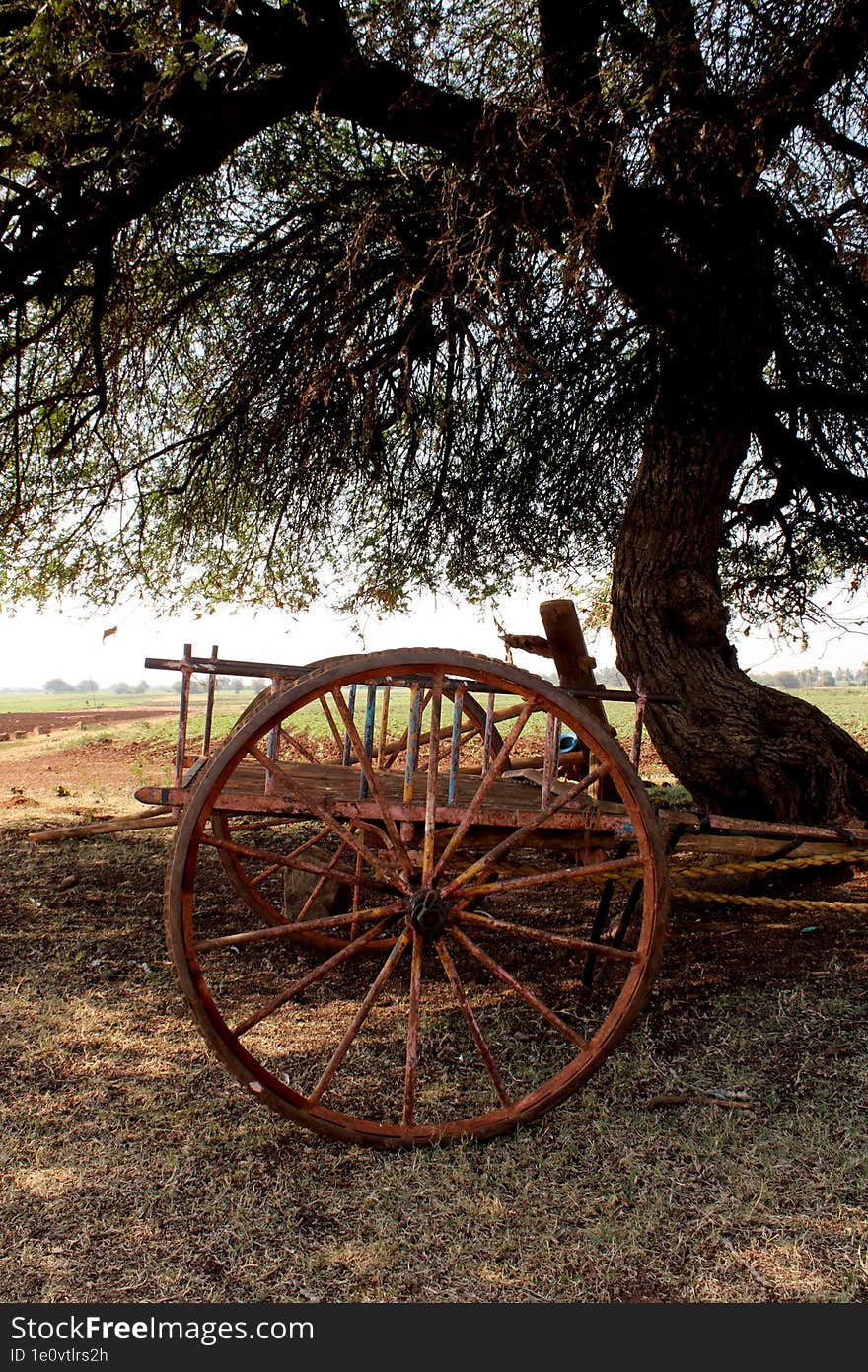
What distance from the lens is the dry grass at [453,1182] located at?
2682 millimetres

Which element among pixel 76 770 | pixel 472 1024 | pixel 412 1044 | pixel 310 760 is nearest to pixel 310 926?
pixel 412 1044

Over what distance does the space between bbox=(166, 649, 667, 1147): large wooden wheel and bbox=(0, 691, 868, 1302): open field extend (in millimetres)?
234

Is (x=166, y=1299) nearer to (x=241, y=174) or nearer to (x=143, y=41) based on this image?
(x=143, y=41)

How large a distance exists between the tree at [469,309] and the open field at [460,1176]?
2.67 m

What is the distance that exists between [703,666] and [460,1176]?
4.09 m

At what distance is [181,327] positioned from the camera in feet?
25.7

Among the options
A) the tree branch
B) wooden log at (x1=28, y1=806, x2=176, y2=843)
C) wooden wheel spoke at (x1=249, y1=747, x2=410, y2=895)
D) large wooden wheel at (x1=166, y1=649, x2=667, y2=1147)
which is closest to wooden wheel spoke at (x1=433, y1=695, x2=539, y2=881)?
large wooden wheel at (x1=166, y1=649, x2=667, y2=1147)

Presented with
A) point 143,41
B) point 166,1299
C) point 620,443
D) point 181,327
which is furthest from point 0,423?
point 166,1299

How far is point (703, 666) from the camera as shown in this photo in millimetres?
6414

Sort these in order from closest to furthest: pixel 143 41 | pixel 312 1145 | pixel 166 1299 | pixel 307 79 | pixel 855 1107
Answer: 1. pixel 166 1299
2. pixel 312 1145
3. pixel 855 1107
4. pixel 143 41
5. pixel 307 79

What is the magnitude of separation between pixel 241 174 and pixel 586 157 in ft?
10.8

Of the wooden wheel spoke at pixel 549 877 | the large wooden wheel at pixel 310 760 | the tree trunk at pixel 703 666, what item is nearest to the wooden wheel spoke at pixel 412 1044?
the wooden wheel spoke at pixel 549 877

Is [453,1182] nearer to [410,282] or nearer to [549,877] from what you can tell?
[549,877]

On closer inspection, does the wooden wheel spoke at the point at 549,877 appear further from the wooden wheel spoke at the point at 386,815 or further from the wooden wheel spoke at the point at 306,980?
the wooden wheel spoke at the point at 306,980
